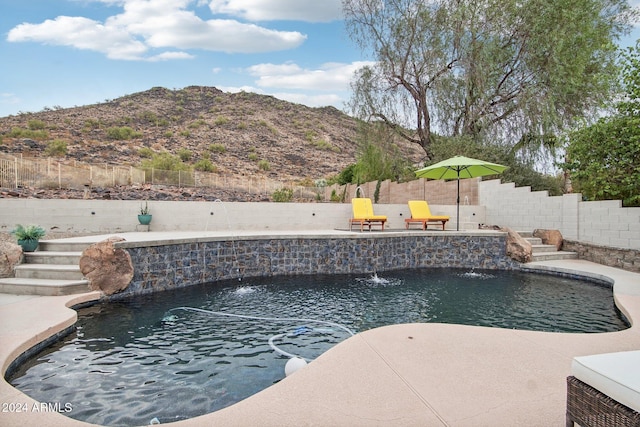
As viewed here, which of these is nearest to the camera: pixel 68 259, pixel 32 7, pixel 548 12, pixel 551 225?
pixel 32 7

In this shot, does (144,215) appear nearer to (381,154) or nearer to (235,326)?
(235,326)

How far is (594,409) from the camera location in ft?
5.11

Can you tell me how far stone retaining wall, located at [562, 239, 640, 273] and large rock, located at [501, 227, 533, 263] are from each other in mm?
1241

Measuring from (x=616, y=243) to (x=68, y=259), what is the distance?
34.8ft

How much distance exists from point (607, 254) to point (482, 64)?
8.10m

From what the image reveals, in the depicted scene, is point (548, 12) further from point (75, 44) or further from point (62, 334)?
point (62, 334)

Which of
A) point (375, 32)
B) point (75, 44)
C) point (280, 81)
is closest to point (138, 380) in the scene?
point (75, 44)

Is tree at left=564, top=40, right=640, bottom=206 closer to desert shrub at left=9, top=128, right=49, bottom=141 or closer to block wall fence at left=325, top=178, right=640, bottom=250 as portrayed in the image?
block wall fence at left=325, top=178, right=640, bottom=250

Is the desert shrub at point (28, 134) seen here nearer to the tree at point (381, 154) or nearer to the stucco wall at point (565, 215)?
the tree at point (381, 154)

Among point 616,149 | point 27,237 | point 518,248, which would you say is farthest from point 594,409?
point 616,149

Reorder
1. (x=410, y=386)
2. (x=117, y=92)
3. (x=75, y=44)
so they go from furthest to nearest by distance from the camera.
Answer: (x=117, y=92), (x=75, y=44), (x=410, y=386)

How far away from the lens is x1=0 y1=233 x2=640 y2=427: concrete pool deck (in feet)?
6.68

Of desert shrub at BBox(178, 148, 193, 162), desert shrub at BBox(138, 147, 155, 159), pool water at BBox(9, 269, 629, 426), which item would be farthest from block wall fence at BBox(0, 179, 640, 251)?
desert shrub at BBox(178, 148, 193, 162)

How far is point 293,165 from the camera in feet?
103
